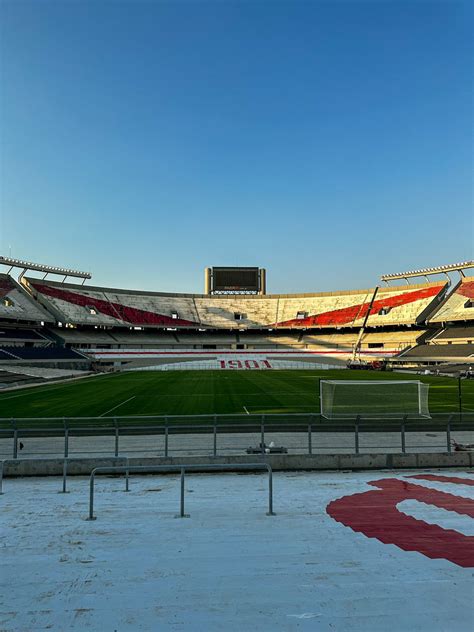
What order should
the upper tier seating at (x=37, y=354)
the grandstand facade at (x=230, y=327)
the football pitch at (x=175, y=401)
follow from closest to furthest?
the football pitch at (x=175, y=401)
the upper tier seating at (x=37, y=354)
the grandstand facade at (x=230, y=327)

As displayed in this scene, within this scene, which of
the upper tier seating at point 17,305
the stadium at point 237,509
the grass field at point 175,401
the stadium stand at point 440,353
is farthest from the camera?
the upper tier seating at point 17,305

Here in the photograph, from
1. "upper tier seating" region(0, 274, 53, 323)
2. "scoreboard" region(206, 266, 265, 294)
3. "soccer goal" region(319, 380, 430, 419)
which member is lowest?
"soccer goal" region(319, 380, 430, 419)

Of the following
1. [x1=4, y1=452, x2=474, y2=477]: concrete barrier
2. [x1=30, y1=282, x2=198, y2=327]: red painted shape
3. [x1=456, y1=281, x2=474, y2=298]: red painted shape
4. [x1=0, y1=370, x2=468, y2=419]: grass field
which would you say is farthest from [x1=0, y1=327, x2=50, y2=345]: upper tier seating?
[x1=456, y1=281, x2=474, y2=298]: red painted shape

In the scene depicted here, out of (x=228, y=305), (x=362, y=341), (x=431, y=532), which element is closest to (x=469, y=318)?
(x=362, y=341)

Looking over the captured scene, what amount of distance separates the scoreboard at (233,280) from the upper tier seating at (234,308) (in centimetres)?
213

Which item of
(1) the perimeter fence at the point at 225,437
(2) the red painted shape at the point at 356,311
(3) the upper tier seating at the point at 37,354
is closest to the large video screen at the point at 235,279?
(2) the red painted shape at the point at 356,311

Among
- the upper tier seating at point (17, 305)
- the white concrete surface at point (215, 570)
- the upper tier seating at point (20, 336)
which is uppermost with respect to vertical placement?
the upper tier seating at point (17, 305)

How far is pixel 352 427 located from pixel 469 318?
6648cm

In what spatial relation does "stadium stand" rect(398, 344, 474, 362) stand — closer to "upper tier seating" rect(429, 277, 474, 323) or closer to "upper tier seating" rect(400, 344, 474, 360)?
"upper tier seating" rect(400, 344, 474, 360)

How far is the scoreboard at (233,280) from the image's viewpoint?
103000 millimetres

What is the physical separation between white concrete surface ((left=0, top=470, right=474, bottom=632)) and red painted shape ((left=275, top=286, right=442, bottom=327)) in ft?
265

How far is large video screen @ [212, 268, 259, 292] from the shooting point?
338 ft

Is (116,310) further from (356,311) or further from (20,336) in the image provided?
(356,311)

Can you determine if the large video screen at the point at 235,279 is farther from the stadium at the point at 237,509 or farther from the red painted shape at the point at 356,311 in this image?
the stadium at the point at 237,509
